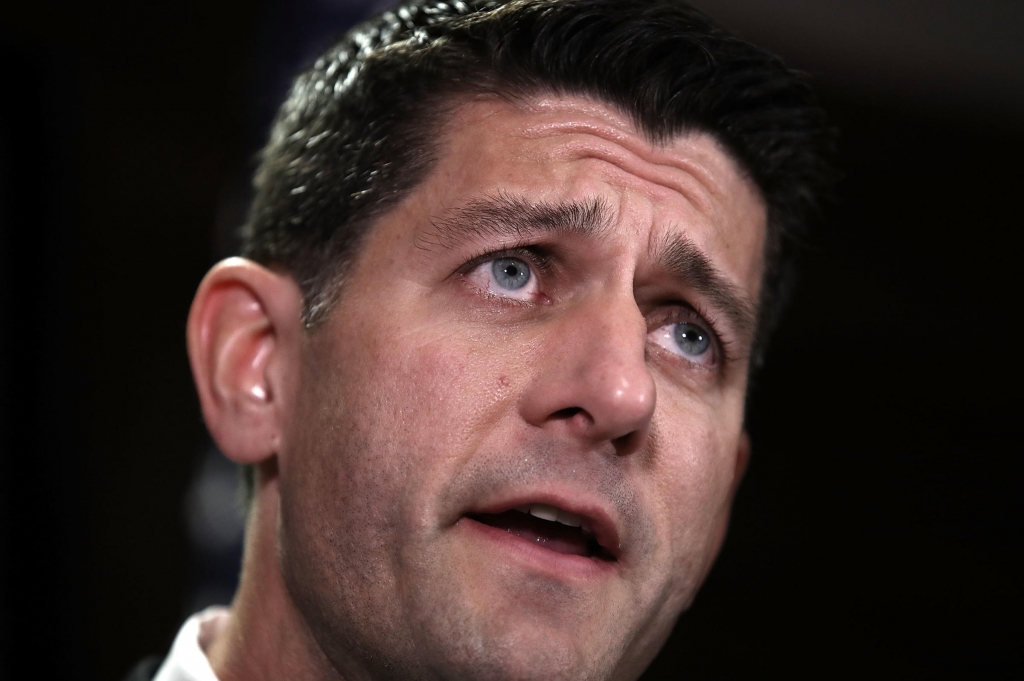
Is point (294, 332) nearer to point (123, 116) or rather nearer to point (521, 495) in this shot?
point (521, 495)

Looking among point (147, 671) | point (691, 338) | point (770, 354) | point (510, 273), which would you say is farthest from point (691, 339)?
point (770, 354)

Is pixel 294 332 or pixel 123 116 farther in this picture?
pixel 123 116

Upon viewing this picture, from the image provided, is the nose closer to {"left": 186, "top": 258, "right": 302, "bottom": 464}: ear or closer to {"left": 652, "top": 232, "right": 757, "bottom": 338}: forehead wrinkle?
{"left": 652, "top": 232, "right": 757, "bottom": 338}: forehead wrinkle

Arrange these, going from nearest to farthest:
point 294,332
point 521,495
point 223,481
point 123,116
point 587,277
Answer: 1. point 521,495
2. point 587,277
3. point 294,332
4. point 223,481
5. point 123,116

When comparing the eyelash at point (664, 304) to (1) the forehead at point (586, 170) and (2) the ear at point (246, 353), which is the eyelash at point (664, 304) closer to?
(1) the forehead at point (586, 170)

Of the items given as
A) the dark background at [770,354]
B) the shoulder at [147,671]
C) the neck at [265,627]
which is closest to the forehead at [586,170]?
the neck at [265,627]

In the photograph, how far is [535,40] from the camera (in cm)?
176

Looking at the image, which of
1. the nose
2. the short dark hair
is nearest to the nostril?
the nose

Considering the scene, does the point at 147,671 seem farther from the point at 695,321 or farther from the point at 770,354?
the point at 770,354

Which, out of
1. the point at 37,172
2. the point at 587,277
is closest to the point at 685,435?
the point at 587,277

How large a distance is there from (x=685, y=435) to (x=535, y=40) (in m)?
0.73

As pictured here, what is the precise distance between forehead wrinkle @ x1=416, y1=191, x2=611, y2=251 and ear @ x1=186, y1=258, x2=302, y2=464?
344 millimetres

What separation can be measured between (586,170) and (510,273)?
0.21m

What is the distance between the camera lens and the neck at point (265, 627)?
176 centimetres
